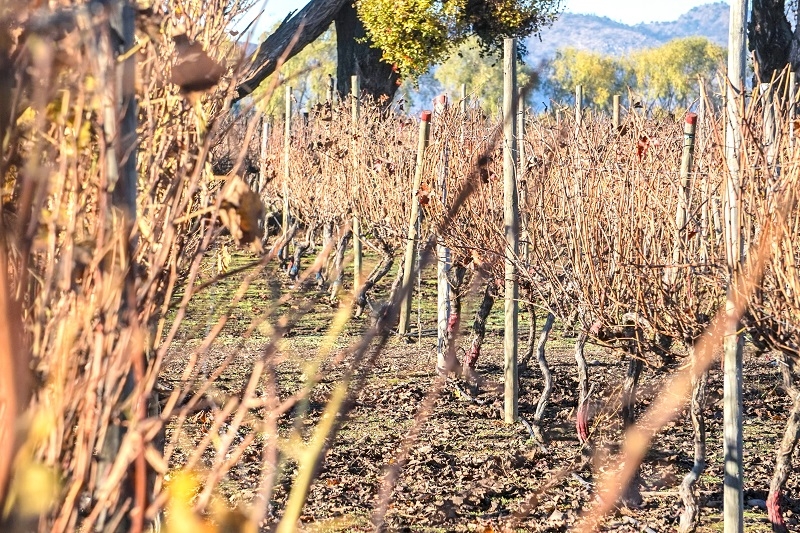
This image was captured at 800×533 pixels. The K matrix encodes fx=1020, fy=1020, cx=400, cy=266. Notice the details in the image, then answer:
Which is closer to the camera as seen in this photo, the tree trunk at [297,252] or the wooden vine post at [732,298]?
the wooden vine post at [732,298]

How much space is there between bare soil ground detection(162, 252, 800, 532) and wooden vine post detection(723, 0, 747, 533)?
2.64 feet

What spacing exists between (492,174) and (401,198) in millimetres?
2925

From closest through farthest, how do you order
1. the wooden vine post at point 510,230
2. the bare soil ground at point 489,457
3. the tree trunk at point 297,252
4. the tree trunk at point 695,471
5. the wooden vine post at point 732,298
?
the wooden vine post at point 732,298
the tree trunk at point 695,471
the bare soil ground at point 489,457
the wooden vine post at point 510,230
the tree trunk at point 297,252

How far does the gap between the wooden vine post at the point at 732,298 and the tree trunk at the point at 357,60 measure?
55.4 ft

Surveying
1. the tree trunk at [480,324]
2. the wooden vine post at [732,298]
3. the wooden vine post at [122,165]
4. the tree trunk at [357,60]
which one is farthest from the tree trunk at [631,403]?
the tree trunk at [357,60]

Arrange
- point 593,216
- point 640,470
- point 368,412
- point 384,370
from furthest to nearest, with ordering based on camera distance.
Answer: point 384,370
point 368,412
point 640,470
point 593,216

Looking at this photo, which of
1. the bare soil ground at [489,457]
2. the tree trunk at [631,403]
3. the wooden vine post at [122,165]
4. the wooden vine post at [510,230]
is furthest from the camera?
the wooden vine post at [510,230]

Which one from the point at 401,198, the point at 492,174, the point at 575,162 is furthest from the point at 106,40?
the point at 401,198

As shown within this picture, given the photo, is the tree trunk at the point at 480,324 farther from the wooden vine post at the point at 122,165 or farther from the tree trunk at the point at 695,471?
the wooden vine post at the point at 122,165

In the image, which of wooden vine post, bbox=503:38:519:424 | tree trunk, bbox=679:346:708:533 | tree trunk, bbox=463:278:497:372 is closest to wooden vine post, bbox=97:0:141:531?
tree trunk, bbox=679:346:708:533

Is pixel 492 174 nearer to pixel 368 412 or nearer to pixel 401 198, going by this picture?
pixel 368 412

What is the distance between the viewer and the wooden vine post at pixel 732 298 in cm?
408

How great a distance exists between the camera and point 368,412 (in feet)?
24.6

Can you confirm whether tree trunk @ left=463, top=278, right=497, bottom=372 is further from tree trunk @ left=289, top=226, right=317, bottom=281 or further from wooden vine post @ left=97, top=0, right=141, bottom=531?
tree trunk @ left=289, top=226, right=317, bottom=281
